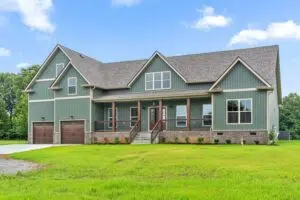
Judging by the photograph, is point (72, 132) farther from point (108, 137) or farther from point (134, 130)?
point (134, 130)

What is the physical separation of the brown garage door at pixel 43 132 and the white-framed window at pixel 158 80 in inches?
415

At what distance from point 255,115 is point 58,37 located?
21.3 metres

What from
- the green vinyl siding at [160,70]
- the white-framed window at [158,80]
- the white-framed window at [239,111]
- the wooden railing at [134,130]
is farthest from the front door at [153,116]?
the white-framed window at [239,111]

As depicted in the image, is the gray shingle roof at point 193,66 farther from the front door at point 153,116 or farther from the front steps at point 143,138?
the front steps at point 143,138

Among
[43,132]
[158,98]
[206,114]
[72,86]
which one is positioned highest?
[72,86]

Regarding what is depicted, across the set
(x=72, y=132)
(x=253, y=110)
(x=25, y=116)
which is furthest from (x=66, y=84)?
(x=25, y=116)

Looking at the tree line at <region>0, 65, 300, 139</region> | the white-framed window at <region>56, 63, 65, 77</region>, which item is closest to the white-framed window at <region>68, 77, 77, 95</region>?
the white-framed window at <region>56, 63, 65, 77</region>

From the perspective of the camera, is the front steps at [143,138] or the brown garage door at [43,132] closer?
the front steps at [143,138]

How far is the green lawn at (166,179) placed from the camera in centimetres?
867

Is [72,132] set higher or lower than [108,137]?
higher

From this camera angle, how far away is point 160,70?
32.4 meters

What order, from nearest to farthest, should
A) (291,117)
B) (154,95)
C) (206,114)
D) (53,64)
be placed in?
(206,114), (154,95), (53,64), (291,117)

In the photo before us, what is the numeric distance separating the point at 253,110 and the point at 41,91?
20.7 m

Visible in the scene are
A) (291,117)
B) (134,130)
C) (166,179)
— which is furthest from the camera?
(291,117)
